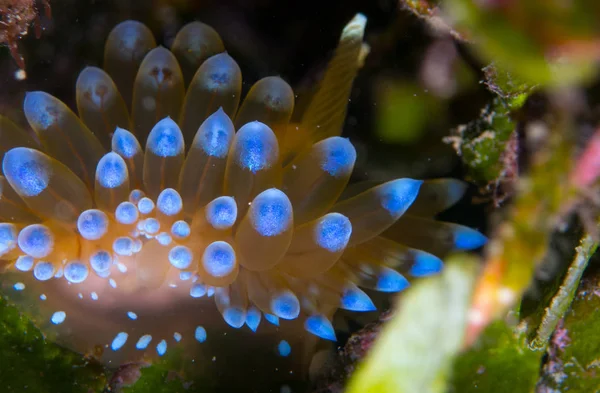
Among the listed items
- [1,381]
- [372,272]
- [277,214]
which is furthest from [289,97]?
[1,381]

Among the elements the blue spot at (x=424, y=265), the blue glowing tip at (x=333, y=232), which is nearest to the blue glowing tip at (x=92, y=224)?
the blue glowing tip at (x=333, y=232)

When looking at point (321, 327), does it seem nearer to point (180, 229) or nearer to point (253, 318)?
point (253, 318)

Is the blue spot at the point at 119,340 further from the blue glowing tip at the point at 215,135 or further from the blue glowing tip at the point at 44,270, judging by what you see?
the blue glowing tip at the point at 215,135

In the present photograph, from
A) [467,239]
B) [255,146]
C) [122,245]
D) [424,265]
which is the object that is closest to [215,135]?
[255,146]

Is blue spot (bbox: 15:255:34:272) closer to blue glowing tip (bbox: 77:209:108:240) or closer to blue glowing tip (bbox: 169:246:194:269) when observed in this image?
blue glowing tip (bbox: 77:209:108:240)

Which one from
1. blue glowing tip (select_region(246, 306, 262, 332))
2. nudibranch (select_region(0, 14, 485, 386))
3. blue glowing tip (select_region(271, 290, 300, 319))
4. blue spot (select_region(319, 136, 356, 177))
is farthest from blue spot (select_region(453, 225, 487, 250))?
blue glowing tip (select_region(246, 306, 262, 332))
